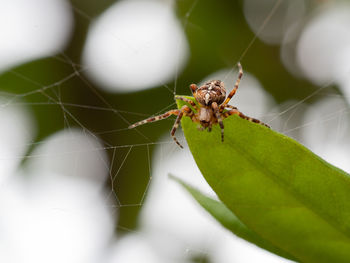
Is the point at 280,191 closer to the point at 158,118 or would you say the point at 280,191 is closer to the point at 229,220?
the point at 229,220

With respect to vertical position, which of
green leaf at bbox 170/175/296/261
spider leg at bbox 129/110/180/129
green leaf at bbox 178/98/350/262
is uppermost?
green leaf at bbox 178/98/350/262

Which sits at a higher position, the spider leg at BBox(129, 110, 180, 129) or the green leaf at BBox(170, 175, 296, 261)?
the green leaf at BBox(170, 175, 296, 261)

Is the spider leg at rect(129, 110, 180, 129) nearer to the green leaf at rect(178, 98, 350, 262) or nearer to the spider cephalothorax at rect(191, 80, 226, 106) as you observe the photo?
the spider cephalothorax at rect(191, 80, 226, 106)

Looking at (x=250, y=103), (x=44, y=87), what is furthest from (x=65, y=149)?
(x=250, y=103)

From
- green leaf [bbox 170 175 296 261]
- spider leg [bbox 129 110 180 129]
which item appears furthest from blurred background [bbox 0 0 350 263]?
green leaf [bbox 170 175 296 261]

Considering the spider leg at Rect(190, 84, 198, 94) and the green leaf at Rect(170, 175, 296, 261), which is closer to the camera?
the green leaf at Rect(170, 175, 296, 261)

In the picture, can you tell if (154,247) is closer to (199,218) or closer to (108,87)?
(199,218)

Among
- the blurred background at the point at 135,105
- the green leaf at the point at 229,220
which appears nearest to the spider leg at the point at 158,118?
the blurred background at the point at 135,105
